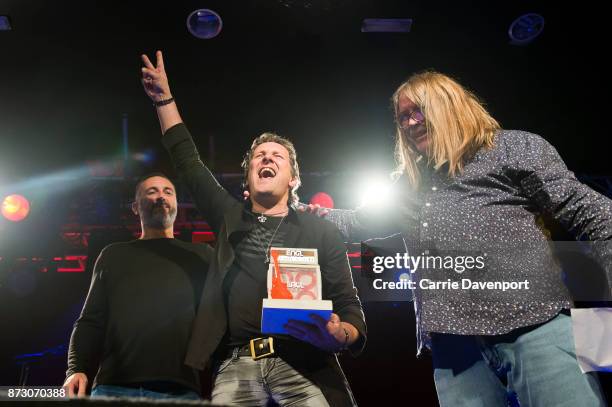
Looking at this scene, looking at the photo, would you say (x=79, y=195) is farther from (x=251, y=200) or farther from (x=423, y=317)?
(x=423, y=317)

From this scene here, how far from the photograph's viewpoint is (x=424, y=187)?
5.51ft

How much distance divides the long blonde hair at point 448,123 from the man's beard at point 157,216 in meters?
1.64

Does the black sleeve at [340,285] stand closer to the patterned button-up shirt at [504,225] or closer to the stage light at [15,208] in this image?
the patterned button-up shirt at [504,225]

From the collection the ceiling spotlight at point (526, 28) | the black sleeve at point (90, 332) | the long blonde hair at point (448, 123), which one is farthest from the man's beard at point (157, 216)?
the ceiling spotlight at point (526, 28)

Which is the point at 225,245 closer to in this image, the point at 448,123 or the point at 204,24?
the point at 448,123

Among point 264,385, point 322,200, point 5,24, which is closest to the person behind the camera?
point 264,385

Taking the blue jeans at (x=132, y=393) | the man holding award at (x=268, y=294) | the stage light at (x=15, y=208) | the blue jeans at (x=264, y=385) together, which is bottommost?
the blue jeans at (x=132, y=393)

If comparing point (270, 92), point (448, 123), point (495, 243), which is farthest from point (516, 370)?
point (270, 92)

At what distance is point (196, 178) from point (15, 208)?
3787mm

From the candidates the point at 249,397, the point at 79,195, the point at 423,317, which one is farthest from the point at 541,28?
the point at 79,195

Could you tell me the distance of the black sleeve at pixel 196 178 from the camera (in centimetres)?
220

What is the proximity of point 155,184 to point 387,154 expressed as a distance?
3172mm

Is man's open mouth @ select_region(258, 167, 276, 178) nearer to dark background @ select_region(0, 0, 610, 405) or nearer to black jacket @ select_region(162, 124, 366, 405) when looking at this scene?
black jacket @ select_region(162, 124, 366, 405)

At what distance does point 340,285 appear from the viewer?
2.05 m
